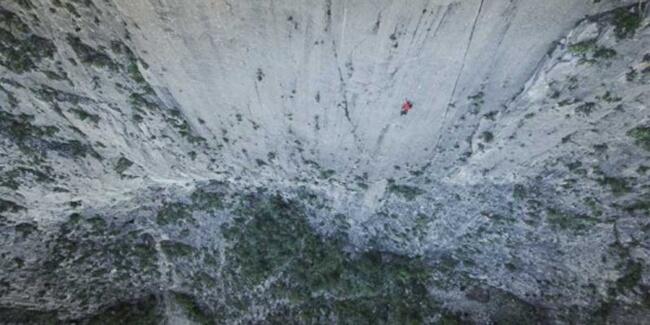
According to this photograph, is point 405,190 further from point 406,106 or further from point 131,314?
point 131,314

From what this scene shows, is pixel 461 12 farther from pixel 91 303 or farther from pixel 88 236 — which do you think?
pixel 91 303

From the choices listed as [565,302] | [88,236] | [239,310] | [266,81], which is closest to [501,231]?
[565,302]

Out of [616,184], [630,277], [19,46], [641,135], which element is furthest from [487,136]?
[19,46]

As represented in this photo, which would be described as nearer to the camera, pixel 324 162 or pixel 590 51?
pixel 590 51

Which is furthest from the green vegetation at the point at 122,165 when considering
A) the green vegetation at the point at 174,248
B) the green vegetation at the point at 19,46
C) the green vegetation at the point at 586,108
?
the green vegetation at the point at 586,108

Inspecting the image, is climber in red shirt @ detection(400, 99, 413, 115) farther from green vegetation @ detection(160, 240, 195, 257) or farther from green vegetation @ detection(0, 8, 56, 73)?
green vegetation @ detection(160, 240, 195, 257)

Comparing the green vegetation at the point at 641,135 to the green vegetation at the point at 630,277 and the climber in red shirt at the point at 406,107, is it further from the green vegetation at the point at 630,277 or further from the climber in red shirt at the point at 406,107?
the climber in red shirt at the point at 406,107
